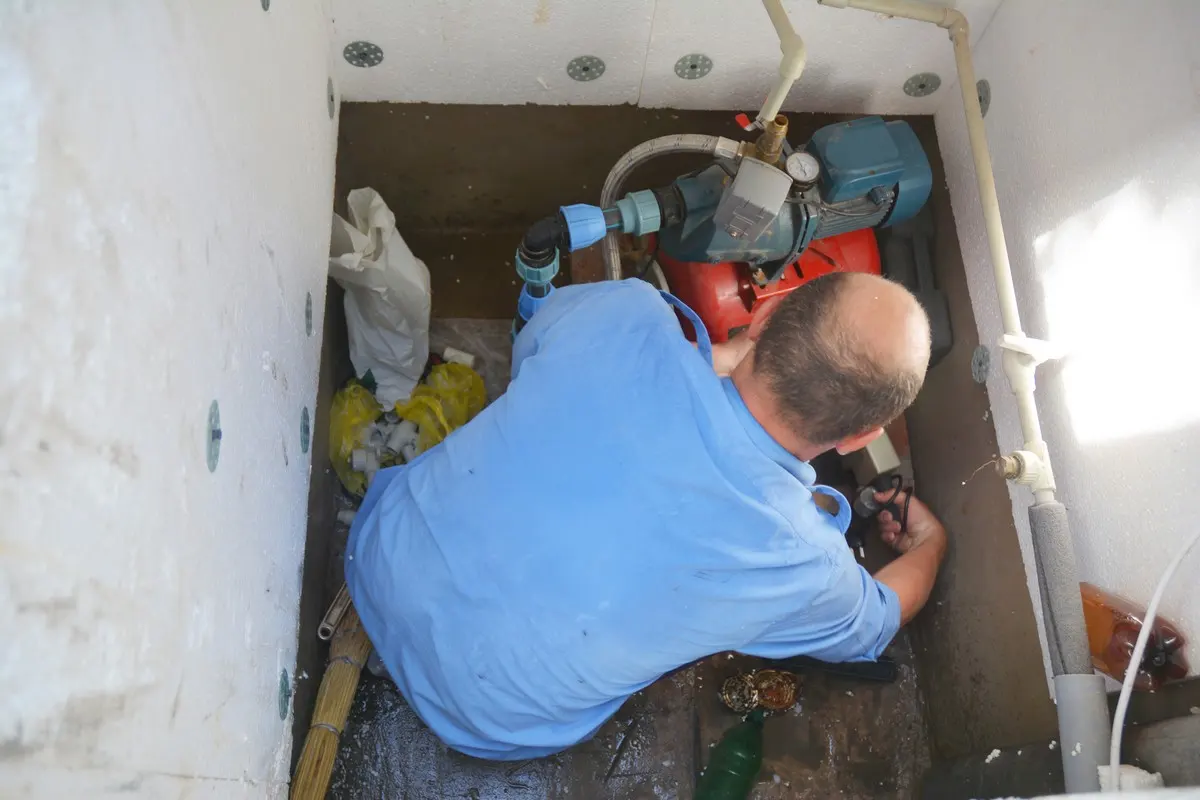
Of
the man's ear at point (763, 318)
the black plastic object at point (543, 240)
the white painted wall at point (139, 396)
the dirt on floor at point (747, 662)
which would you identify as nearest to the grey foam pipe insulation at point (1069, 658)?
the dirt on floor at point (747, 662)

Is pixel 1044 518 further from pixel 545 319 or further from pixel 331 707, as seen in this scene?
pixel 331 707

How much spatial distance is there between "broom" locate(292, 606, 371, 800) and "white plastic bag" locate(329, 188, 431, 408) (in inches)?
18.7

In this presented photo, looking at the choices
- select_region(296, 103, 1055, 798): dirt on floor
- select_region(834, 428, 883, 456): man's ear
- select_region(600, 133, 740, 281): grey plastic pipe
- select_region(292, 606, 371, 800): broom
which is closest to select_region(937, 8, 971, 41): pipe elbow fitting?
select_region(296, 103, 1055, 798): dirt on floor

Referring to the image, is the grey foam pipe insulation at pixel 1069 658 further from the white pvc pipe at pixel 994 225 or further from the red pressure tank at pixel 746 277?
the red pressure tank at pixel 746 277

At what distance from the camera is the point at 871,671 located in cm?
163

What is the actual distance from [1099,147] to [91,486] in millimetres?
1303

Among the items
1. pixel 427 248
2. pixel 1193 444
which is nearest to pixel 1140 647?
pixel 1193 444

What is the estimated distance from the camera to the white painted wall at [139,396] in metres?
0.49

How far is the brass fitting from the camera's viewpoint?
1314 millimetres

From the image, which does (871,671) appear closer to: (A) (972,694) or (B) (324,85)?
(A) (972,694)

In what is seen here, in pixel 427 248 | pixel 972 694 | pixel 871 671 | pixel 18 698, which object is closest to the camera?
pixel 18 698

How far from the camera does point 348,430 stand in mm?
1626

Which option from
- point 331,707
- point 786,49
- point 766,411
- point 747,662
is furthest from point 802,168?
point 331,707

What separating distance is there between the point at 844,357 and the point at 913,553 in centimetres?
74
